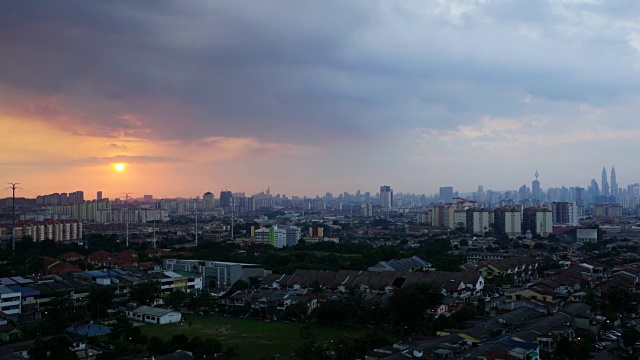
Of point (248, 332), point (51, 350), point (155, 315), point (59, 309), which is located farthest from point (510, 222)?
point (51, 350)

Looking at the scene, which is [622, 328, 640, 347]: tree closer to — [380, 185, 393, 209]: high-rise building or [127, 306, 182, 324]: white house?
[127, 306, 182, 324]: white house

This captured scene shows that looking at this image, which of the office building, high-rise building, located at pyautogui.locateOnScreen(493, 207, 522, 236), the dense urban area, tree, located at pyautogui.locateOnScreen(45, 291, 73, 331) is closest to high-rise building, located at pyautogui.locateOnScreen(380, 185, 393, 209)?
high-rise building, located at pyautogui.locateOnScreen(493, 207, 522, 236)

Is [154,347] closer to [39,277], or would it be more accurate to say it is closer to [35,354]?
[35,354]

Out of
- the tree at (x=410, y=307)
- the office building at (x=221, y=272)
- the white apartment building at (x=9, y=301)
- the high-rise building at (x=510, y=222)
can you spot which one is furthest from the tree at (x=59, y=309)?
the high-rise building at (x=510, y=222)

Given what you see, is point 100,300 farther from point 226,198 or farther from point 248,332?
point 226,198

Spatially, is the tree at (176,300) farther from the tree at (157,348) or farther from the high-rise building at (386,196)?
the high-rise building at (386,196)

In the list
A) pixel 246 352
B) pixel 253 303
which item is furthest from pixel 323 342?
pixel 253 303

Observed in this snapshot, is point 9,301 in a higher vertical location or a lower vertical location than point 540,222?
lower
